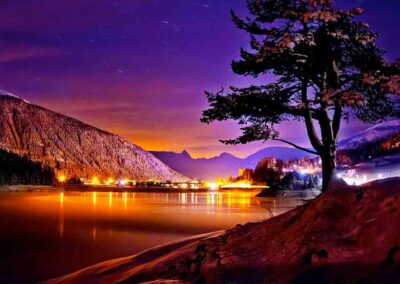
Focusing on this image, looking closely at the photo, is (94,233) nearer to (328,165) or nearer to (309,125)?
(309,125)

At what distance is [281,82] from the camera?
60.0ft

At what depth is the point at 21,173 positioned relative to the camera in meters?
173

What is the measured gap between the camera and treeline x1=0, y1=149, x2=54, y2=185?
168 meters

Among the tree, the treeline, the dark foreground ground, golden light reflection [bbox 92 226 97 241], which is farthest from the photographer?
the treeline

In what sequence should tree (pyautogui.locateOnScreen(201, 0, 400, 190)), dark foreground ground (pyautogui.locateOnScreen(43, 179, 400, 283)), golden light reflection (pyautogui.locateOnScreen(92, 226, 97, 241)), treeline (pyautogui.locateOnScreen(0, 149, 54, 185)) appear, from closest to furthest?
dark foreground ground (pyautogui.locateOnScreen(43, 179, 400, 283))
tree (pyautogui.locateOnScreen(201, 0, 400, 190))
golden light reflection (pyautogui.locateOnScreen(92, 226, 97, 241))
treeline (pyautogui.locateOnScreen(0, 149, 54, 185))

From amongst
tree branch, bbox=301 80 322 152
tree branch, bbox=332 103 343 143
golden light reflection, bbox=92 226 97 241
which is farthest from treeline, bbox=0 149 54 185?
tree branch, bbox=332 103 343 143

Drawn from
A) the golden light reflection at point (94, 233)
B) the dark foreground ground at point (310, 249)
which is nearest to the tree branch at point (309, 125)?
the dark foreground ground at point (310, 249)

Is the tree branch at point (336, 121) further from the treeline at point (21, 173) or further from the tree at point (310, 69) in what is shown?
the treeline at point (21, 173)

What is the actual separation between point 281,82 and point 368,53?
292cm

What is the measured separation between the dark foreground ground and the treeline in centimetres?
16389

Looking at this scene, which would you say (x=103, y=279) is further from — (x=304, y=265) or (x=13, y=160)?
(x=13, y=160)

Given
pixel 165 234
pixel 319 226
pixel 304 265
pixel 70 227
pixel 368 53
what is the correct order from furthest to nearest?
pixel 70 227 < pixel 165 234 < pixel 368 53 < pixel 319 226 < pixel 304 265

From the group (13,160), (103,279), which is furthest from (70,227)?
(13,160)

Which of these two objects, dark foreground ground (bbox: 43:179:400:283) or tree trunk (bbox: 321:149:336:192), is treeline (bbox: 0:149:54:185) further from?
dark foreground ground (bbox: 43:179:400:283)
